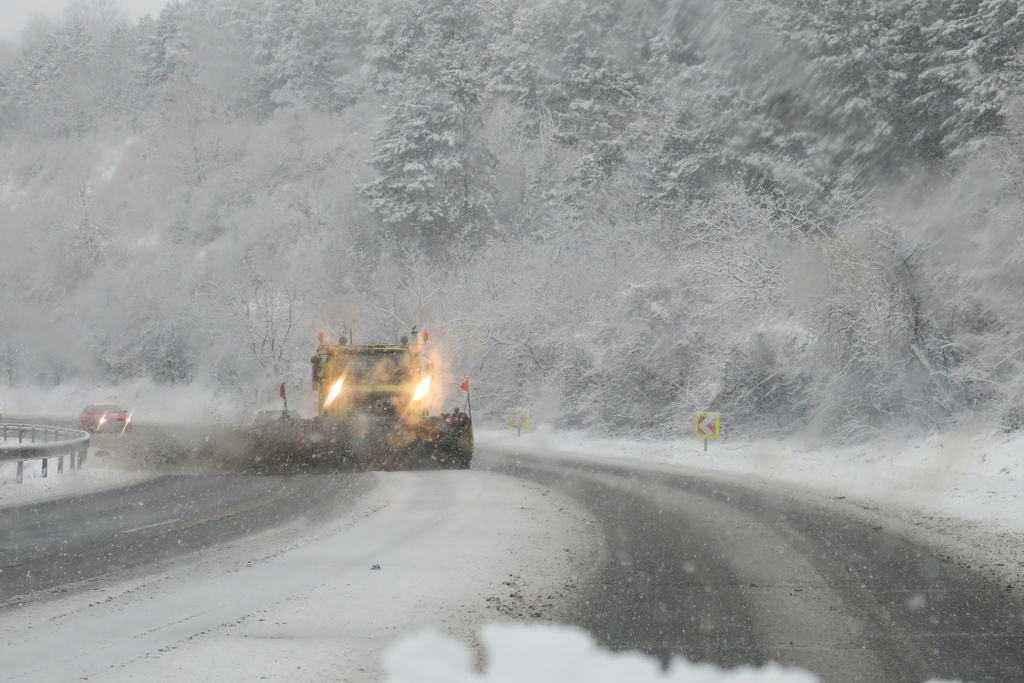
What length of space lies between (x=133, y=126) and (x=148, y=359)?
40.6 meters

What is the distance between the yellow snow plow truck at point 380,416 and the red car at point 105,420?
23395mm

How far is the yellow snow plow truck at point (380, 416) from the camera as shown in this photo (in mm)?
20281

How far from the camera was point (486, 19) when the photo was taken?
69.4 metres

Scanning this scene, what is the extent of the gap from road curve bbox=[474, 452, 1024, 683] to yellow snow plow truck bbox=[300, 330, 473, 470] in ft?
24.9

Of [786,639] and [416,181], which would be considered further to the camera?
[416,181]

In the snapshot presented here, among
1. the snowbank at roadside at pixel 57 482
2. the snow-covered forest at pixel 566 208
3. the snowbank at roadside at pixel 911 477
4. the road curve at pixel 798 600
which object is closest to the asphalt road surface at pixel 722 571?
the road curve at pixel 798 600

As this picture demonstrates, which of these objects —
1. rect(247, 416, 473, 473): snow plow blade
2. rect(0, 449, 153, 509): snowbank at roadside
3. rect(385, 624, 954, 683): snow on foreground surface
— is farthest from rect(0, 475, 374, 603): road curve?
rect(385, 624, 954, 683): snow on foreground surface

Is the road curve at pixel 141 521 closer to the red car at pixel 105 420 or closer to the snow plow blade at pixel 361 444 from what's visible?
the snow plow blade at pixel 361 444

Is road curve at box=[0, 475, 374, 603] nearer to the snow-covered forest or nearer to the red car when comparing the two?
the snow-covered forest

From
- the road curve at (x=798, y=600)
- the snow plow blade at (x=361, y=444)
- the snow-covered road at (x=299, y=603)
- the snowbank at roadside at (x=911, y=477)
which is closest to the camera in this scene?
the snow-covered road at (x=299, y=603)

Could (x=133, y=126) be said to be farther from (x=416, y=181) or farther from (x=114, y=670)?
(x=114, y=670)

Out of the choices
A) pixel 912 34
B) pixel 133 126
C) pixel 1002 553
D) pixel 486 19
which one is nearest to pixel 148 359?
pixel 486 19

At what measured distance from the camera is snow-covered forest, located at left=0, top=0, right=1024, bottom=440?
24391 mm

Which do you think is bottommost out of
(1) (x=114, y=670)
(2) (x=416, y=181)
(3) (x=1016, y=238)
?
(1) (x=114, y=670)
